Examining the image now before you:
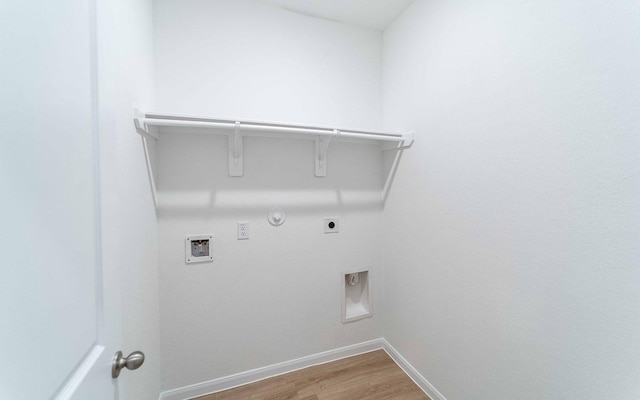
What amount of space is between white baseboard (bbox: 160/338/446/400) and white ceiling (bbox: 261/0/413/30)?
2504 mm

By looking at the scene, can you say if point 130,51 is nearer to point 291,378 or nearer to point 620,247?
point 620,247

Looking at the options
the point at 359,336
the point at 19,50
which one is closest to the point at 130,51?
the point at 19,50

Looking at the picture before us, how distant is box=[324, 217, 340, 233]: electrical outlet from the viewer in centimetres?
172

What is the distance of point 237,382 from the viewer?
1503 millimetres

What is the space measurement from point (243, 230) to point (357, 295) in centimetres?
109

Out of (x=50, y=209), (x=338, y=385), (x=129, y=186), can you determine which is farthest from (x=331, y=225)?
(x=50, y=209)

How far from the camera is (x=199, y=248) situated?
4.68 feet

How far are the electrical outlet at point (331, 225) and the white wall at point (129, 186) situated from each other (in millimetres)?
1082

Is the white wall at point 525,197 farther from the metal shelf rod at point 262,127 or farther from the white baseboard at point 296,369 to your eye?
the metal shelf rod at point 262,127

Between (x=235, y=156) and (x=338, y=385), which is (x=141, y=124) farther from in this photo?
(x=338, y=385)

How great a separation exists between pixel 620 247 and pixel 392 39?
69.1 inches

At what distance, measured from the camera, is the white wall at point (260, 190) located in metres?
1.38

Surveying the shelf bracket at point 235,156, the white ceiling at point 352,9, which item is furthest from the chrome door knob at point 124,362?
the white ceiling at point 352,9

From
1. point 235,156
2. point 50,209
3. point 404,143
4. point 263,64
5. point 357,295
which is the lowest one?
point 357,295
